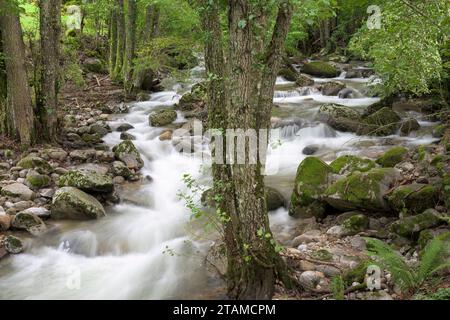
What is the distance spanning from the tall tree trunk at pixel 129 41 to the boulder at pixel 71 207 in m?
9.51

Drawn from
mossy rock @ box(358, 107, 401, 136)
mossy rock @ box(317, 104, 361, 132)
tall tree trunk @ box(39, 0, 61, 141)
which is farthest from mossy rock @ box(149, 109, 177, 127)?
mossy rock @ box(358, 107, 401, 136)

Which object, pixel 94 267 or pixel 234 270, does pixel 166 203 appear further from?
pixel 234 270

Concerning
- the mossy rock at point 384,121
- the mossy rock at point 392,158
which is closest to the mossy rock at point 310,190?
the mossy rock at point 392,158

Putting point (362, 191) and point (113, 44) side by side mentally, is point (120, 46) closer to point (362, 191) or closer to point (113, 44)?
point (113, 44)

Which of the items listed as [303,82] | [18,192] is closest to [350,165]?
[18,192]

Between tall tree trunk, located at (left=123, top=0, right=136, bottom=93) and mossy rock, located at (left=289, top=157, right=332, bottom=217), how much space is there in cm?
1090

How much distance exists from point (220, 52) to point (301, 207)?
3.58m

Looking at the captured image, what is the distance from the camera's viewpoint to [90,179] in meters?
8.77

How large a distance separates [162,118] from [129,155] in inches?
138

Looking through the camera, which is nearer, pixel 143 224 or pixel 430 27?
pixel 430 27

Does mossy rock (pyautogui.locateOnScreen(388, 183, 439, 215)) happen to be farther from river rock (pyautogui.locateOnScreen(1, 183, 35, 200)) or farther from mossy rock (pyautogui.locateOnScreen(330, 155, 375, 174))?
river rock (pyautogui.locateOnScreen(1, 183, 35, 200))

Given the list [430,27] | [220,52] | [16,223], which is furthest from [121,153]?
[430,27]

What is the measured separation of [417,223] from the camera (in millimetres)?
5898
